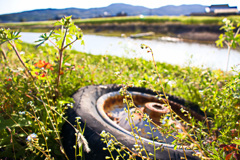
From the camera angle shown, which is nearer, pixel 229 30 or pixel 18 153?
pixel 18 153

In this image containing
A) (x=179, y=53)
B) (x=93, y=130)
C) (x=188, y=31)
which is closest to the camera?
(x=93, y=130)

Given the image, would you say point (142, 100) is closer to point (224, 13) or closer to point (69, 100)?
point (69, 100)

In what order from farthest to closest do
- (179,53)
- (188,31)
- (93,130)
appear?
(188,31) < (179,53) < (93,130)

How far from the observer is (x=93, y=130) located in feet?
5.18

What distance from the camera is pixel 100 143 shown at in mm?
1456

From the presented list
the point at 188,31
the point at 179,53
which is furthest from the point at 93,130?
the point at 188,31

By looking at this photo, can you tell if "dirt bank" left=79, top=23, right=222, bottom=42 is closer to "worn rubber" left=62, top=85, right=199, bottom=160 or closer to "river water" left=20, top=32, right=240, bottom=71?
"river water" left=20, top=32, right=240, bottom=71

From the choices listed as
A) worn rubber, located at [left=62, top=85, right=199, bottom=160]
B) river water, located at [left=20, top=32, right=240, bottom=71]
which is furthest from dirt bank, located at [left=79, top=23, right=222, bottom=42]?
worn rubber, located at [left=62, top=85, right=199, bottom=160]

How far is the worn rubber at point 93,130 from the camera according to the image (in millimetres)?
1359

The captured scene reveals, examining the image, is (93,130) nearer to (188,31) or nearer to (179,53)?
(179,53)

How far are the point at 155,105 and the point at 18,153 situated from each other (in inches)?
56.6

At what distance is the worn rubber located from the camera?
1.36 metres

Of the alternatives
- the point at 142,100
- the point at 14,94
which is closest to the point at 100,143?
the point at 142,100

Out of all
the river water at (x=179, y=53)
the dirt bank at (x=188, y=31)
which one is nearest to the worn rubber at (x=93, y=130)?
the river water at (x=179, y=53)
